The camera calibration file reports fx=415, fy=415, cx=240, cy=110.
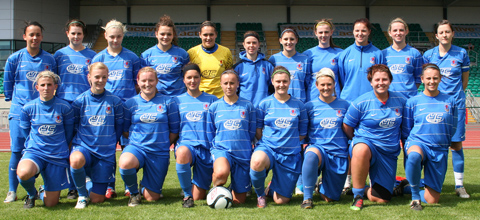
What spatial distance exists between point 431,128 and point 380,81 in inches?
→ 23.7

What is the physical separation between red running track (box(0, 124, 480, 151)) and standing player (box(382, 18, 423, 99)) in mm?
5204

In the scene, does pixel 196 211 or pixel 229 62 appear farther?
pixel 229 62

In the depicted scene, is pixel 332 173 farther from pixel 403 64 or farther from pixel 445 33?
pixel 445 33

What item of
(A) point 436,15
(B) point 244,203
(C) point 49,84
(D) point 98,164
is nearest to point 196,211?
(B) point 244,203

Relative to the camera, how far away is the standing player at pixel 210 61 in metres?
4.43

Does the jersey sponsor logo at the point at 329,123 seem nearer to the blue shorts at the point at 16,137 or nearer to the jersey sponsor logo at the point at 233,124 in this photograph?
the jersey sponsor logo at the point at 233,124

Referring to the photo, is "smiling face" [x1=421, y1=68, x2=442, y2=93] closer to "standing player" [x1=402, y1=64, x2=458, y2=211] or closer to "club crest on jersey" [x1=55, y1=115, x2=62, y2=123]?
"standing player" [x1=402, y1=64, x2=458, y2=211]

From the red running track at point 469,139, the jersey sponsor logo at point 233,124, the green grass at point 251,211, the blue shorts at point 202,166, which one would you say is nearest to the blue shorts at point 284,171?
the green grass at point 251,211

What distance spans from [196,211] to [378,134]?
1.72 meters

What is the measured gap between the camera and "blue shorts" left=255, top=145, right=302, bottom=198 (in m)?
3.70

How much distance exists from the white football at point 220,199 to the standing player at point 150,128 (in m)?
0.64

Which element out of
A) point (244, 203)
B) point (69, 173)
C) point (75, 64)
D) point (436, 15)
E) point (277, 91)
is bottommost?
point (244, 203)

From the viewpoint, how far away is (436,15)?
66.4 feet

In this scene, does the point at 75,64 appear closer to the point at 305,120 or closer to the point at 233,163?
the point at 233,163
